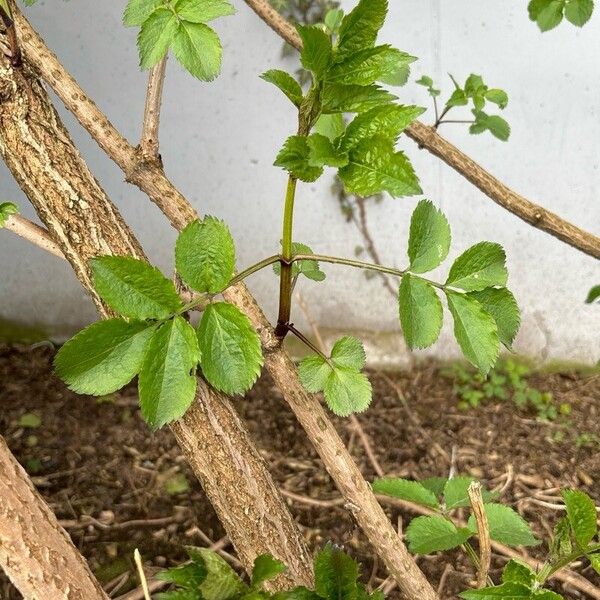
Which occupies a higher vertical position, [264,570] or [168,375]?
[168,375]

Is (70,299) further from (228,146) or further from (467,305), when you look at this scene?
(467,305)

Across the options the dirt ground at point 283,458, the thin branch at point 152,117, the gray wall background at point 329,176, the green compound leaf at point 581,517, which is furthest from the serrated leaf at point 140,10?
the gray wall background at point 329,176

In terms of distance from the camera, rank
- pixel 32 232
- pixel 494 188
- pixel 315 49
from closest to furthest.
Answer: pixel 315 49 → pixel 32 232 → pixel 494 188

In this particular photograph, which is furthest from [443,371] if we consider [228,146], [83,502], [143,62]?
[143,62]

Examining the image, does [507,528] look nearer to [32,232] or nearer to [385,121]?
[385,121]

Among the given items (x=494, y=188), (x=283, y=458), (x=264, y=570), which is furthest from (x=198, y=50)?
(x=283, y=458)

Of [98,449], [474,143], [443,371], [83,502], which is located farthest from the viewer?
[443,371]
